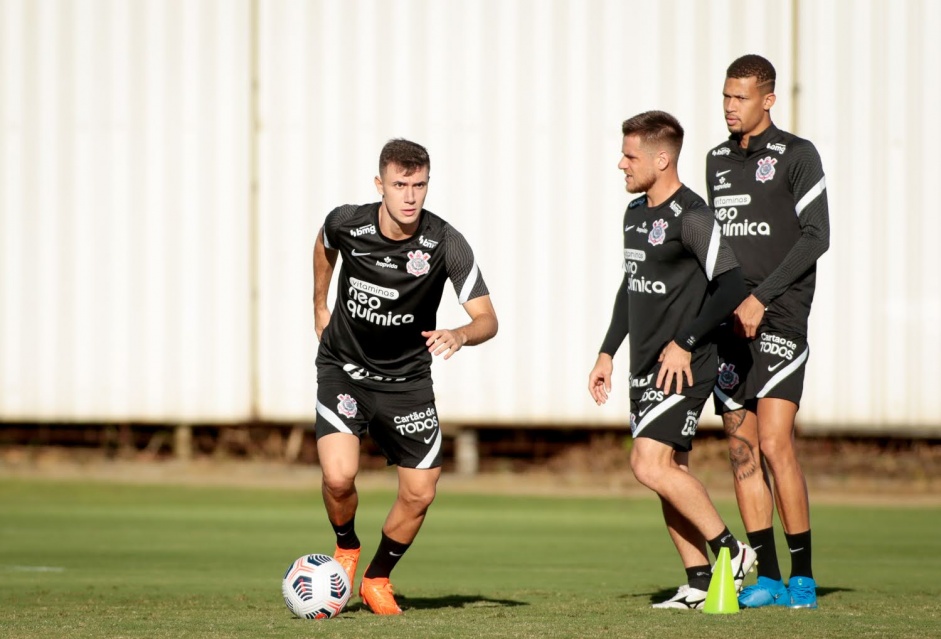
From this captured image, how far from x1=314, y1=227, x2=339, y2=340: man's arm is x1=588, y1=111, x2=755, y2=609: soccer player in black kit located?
58.3 inches

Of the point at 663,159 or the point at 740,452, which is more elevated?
the point at 663,159

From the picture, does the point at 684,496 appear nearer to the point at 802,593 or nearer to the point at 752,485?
the point at 752,485

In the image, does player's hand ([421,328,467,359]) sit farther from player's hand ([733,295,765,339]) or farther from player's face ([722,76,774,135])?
player's face ([722,76,774,135])

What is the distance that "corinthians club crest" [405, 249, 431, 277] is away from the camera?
6.71 metres

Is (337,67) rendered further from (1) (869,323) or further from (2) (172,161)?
(1) (869,323)

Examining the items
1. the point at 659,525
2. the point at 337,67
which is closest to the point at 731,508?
the point at 659,525

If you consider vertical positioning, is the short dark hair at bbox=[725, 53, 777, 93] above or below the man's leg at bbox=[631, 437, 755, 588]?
above

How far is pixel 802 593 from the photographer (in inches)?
258

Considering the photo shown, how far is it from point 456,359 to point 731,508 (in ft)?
12.2

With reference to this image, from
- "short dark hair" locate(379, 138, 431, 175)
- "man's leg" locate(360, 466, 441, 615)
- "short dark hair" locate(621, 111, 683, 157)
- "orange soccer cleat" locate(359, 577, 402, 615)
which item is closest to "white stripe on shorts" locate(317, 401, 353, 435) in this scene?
"man's leg" locate(360, 466, 441, 615)

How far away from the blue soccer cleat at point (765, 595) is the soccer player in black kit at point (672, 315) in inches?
5.5

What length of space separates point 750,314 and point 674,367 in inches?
17.4

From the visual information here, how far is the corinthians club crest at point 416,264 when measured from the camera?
671 centimetres

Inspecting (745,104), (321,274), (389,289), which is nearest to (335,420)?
(389,289)
